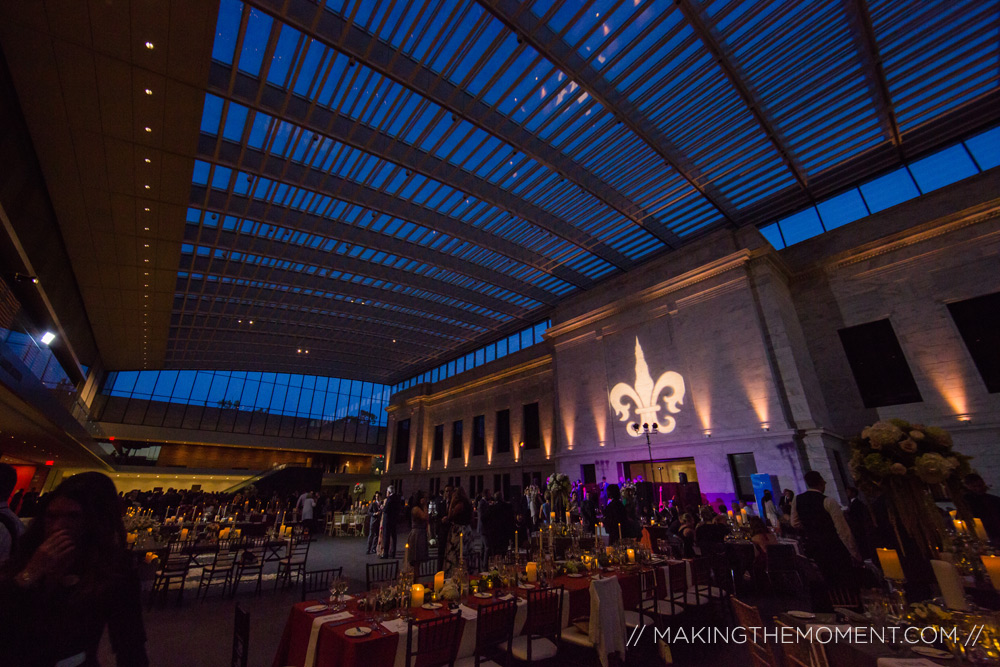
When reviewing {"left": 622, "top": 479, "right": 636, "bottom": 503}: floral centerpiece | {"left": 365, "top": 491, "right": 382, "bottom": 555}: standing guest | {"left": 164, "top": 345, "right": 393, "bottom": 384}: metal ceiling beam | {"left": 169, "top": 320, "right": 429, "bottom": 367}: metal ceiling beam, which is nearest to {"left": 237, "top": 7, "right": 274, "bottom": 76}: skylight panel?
{"left": 365, "top": 491, "right": 382, "bottom": 555}: standing guest

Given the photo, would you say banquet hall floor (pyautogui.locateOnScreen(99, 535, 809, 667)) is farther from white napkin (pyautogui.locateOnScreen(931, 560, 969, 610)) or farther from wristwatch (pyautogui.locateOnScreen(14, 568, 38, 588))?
wristwatch (pyautogui.locateOnScreen(14, 568, 38, 588))

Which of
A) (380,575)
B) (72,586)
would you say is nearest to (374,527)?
(380,575)

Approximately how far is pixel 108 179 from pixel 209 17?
6.34 metres

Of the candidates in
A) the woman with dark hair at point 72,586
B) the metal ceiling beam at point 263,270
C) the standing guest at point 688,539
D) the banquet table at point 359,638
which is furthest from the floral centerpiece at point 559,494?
the woman with dark hair at point 72,586

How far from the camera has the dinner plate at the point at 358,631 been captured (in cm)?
317

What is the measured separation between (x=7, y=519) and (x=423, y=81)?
11201 mm

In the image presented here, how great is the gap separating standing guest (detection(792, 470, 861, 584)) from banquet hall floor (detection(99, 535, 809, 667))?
147 cm

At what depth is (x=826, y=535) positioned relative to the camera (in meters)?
4.34

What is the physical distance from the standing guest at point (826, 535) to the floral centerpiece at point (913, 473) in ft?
3.01

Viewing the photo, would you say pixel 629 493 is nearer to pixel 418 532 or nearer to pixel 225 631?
pixel 418 532

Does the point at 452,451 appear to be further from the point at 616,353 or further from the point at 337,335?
the point at 616,353

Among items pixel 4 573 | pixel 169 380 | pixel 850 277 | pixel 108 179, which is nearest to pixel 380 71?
pixel 108 179

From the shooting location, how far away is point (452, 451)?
89.7 ft

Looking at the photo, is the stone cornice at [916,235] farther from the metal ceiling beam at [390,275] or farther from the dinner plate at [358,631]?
the dinner plate at [358,631]
